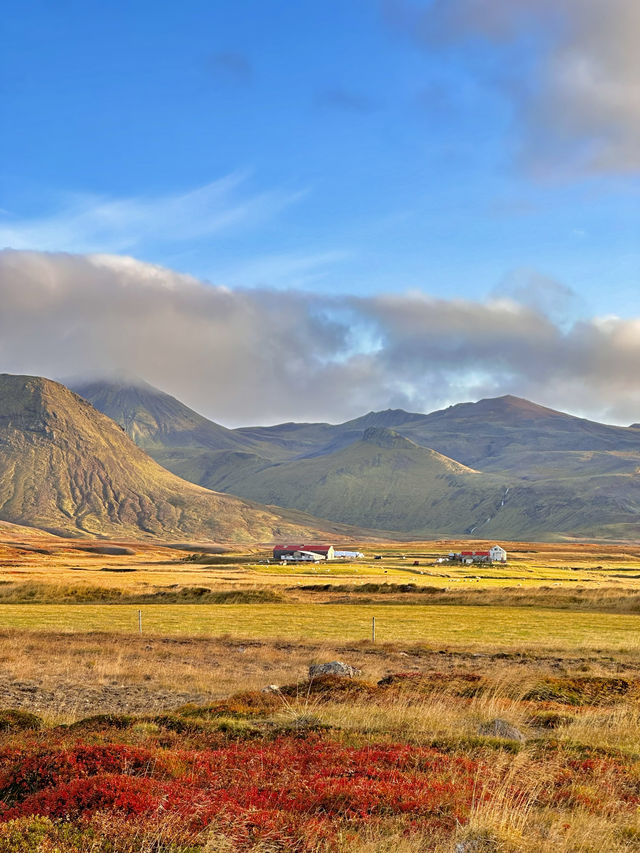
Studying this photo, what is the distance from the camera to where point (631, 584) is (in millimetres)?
92312

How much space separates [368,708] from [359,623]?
3140cm

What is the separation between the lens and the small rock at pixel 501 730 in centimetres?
1489

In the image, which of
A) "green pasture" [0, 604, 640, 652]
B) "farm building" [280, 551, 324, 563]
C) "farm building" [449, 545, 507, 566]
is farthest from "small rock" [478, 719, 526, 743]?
"farm building" [280, 551, 324, 563]

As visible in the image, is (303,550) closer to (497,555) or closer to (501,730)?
(497,555)

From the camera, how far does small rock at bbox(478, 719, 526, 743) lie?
14.9 m

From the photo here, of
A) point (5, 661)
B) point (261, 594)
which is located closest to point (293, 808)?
point (5, 661)

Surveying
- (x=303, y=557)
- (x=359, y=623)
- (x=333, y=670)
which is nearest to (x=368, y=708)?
(x=333, y=670)

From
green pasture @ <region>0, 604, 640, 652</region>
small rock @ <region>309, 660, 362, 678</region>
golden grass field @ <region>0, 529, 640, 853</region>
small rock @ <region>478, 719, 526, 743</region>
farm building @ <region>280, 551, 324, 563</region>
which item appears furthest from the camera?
farm building @ <region>280, 551, 324, 563</region>

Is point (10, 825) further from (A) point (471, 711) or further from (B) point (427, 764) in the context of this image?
(A) point (471, 711)

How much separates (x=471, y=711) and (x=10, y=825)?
12.5 m

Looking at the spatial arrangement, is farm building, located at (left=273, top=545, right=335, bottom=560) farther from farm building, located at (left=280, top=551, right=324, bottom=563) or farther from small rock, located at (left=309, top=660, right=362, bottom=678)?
small rock, located at (left=309, top=660, right=362, bottom=678)

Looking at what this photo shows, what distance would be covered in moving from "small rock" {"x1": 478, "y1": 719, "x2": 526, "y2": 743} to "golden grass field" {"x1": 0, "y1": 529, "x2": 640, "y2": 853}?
217 millimetres

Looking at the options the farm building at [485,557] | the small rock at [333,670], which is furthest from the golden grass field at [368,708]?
the farm building at [485,557]

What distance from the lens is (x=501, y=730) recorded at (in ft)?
49.9
